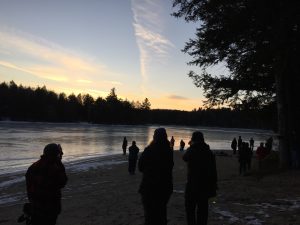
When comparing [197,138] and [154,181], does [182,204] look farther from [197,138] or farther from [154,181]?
[154,181]

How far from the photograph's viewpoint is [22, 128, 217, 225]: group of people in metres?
6.30

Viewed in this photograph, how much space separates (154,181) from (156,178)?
0.05 metres

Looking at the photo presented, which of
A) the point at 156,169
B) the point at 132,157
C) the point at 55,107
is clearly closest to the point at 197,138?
the point at 156,169

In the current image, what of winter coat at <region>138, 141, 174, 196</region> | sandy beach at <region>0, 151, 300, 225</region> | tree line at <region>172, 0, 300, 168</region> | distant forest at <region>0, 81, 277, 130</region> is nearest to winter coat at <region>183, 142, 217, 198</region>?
winter coat at <region>138, 141, 174, 196</region>

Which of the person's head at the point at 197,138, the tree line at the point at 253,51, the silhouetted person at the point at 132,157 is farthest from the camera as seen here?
the silhouetted person at the point at 132,157

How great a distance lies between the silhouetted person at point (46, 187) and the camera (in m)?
6.26

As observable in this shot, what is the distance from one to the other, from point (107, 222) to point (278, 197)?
15.3 feet

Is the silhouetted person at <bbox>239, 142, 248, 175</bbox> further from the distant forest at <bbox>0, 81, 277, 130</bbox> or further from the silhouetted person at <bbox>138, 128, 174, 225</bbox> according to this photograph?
the distant forest at <bbox>0, 81, 277, 130</bbox>

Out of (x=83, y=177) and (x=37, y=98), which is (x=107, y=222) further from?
(x=37, y=98)

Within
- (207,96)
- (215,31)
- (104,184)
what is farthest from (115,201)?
(207,96)

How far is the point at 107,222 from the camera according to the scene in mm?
9961

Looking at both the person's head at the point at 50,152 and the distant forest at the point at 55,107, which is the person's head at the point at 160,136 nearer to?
the person's head at the point at 50,152

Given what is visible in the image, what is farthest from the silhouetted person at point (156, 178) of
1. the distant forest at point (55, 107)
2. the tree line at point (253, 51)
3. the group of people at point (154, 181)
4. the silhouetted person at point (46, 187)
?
the distant forest at point (55, 107)

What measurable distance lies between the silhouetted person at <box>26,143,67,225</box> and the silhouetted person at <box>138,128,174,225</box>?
125cm
